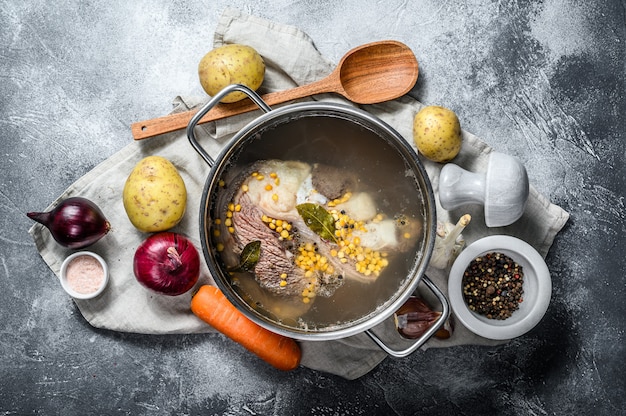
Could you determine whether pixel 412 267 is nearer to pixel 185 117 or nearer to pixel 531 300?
pixel 531 300

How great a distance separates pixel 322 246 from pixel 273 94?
41 cm

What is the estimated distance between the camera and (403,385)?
152cm

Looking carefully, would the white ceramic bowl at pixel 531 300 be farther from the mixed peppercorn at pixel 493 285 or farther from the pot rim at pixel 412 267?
the pot rim at pixel 412 267

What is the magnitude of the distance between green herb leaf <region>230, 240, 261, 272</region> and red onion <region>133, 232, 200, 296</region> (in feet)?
0.49

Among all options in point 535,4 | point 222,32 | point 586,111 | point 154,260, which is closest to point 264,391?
point 154,260

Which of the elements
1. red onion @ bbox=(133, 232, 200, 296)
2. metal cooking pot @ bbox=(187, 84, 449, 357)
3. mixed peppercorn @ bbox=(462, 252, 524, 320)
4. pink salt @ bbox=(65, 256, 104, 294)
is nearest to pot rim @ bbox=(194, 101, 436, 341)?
metal cooking pot @ bbox=(187, 84, 449, 357)

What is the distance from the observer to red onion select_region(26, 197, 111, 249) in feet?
4.45

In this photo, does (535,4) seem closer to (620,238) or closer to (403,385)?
(620,238)

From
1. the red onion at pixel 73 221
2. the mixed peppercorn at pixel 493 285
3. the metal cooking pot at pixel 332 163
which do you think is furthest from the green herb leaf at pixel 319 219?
the red onion at pixel 73 221

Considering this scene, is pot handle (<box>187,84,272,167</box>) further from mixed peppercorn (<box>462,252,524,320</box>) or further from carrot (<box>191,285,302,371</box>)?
mixed peppercorn (<box>462,252,524,320</box>)

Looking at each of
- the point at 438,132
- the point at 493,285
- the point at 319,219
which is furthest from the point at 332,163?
the point at 493,285

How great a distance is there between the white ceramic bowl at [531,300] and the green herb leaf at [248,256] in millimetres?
467

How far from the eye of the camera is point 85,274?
4.69 feet

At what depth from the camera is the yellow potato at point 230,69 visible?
1336 millimetres
